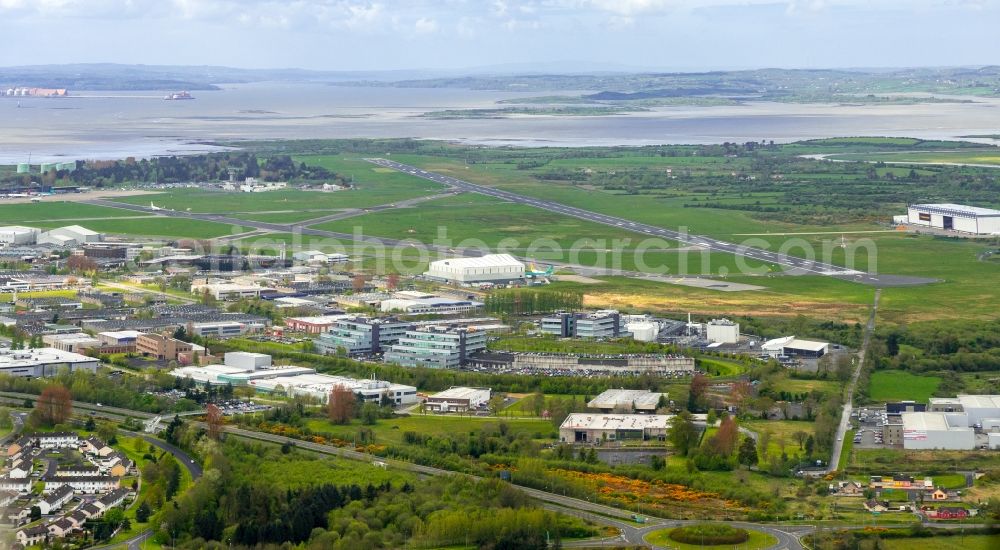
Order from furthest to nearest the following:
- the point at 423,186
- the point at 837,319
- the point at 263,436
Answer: the point at 423,186, the point at 837,319, the point at 263,436

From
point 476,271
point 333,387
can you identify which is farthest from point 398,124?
point 333,387

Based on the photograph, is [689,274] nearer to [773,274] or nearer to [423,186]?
[773,274]

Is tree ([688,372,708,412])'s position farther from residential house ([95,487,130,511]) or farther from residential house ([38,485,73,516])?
residential house ([38,485,73,516])

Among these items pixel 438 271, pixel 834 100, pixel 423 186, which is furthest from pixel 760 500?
pixel 834 100

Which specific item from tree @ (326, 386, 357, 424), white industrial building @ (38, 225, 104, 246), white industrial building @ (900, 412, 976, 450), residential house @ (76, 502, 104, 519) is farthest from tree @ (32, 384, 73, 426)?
white industrial building @ (38, 225, 104, 246)

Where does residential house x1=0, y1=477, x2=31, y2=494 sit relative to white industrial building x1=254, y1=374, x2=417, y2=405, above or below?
above

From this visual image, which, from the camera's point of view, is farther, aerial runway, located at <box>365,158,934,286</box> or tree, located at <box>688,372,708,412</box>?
aerial runway, located at <box>365,158,934,286</box>
